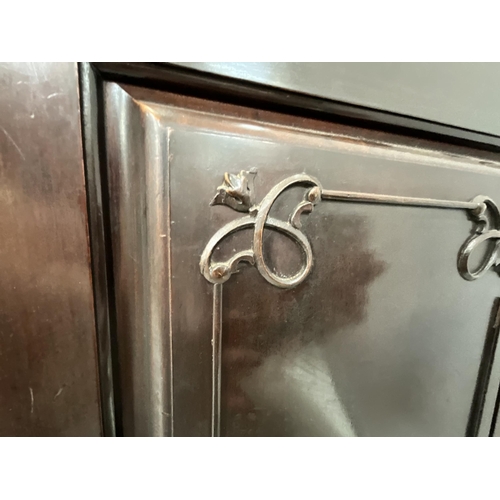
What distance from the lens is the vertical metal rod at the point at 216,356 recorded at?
0.26 metres

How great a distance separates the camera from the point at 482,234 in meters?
0.35

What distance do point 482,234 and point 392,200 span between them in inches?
5.5

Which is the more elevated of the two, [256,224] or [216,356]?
[256,224]

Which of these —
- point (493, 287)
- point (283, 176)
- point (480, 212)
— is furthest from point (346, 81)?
point (493, 287)

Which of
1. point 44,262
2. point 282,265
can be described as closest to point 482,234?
point 282,265

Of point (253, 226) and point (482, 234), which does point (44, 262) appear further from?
point (482, 234)

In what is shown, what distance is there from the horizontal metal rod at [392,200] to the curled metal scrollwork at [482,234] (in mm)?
13

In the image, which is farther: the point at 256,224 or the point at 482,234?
the point at 482,234

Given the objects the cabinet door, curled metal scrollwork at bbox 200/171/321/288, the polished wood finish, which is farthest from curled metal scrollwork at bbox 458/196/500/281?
the polished wood finish

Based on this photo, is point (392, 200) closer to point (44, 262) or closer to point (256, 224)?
point (256, 224)

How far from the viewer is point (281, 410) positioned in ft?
1.00

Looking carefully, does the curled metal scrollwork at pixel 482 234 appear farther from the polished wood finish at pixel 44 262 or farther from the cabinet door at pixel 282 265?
the polished wood finish at pixel 44 262

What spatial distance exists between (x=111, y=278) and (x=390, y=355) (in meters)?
0.30

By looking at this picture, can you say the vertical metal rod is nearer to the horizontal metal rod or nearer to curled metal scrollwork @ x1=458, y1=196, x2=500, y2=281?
the horizontal metal rod
